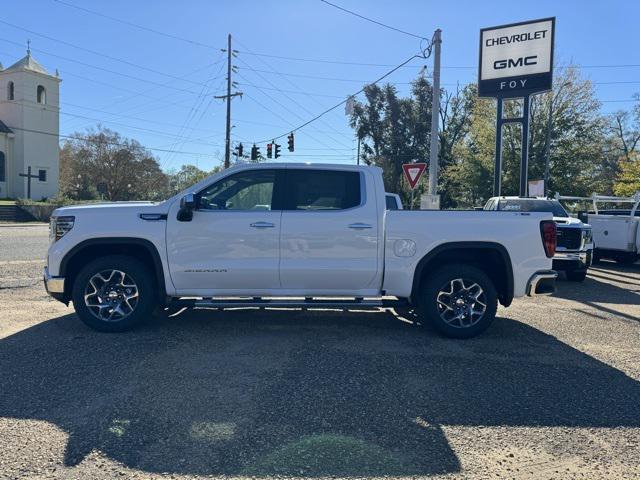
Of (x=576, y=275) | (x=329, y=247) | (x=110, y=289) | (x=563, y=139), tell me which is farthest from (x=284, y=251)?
(x=563, y=139)

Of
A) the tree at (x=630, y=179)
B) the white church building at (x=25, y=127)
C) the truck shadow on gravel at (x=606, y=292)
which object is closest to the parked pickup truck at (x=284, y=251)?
the truck shadow on gravel at (x=606, y=292)

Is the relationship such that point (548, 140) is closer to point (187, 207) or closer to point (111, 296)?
point (187, 207)

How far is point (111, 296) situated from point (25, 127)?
2222 inches

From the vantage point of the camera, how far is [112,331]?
6.07 meters

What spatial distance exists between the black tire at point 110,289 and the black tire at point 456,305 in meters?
3.17

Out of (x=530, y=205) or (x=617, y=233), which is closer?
(x=530, y=205)

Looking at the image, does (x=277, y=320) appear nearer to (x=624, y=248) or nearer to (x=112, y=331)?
(x=112, y=331)

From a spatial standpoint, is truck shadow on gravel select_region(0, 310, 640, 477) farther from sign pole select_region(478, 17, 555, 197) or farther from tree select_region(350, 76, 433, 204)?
tree select_region(350, 76, 433, 204)

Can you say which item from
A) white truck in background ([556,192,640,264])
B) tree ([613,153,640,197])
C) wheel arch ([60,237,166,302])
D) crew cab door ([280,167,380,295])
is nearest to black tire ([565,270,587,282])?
white truck in background ([556,192,640,264])

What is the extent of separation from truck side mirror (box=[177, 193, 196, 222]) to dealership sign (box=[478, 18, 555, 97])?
16.4m

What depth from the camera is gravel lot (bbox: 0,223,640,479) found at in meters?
3.34

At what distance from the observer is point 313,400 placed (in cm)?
427

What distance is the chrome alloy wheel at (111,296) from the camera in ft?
19.8

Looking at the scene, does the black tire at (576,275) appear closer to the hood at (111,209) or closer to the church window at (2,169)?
the hood at (111,209)
